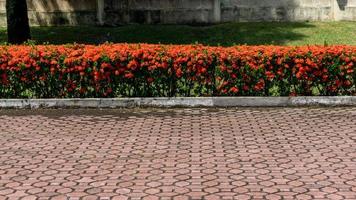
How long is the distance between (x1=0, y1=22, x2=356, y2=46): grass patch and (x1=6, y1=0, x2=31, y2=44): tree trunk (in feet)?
6.11

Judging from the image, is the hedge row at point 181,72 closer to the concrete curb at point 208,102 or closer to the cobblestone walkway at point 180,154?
the concrete curb at point 208,102

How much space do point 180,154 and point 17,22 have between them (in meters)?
14.0

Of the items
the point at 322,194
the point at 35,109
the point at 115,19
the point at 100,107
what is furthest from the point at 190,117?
the point at 115,19

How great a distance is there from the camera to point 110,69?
14.0 m

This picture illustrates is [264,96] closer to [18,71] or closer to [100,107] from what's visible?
[100,107]

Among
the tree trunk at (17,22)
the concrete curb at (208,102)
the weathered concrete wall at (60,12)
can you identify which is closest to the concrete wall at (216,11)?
the weathered concrete wall at (60,12)

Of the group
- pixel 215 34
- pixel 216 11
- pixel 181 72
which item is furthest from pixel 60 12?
pixel 181 72

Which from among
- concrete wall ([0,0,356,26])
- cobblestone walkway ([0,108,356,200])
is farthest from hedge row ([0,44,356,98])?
concrete wall ([0,0,356,26])

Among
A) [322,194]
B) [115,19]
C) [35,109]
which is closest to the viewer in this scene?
[322,194]

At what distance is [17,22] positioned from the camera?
21438 millimetres

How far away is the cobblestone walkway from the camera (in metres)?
7.21

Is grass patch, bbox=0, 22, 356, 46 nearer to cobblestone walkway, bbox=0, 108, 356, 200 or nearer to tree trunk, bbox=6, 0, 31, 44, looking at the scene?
tree trunk, bbox=6, 0, 31, 44

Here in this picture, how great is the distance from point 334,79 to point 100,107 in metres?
5.24

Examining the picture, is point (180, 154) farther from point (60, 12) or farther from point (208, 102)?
point (60, 12)
